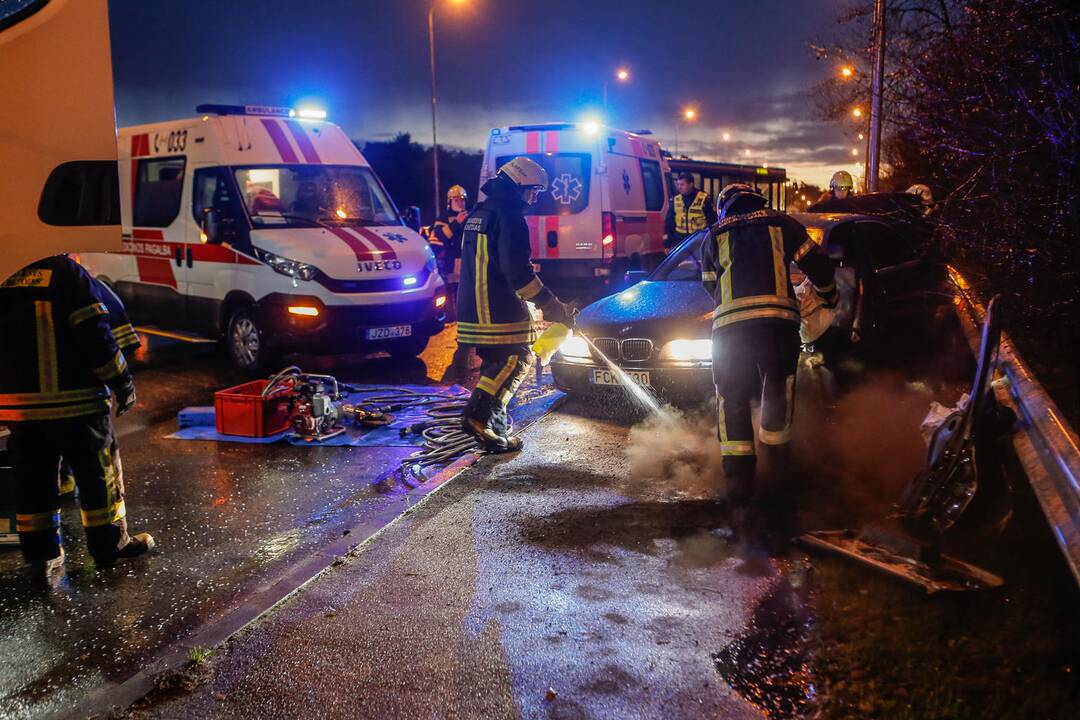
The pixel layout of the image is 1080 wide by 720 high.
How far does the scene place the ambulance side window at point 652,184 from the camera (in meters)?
14.0

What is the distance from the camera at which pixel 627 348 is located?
6645mm

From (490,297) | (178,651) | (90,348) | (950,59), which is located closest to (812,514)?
(490,297)

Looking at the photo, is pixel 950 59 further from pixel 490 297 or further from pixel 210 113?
pixel 210 113

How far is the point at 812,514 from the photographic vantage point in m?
4.53

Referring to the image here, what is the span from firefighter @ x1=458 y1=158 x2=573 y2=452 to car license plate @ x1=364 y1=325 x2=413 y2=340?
3242 mm

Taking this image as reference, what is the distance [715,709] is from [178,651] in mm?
2029

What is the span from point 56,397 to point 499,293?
2.78 metres

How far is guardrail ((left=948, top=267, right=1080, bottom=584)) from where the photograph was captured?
10.3 feet

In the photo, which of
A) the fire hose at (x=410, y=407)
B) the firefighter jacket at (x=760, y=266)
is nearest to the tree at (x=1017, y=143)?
the firefighter jacket at (x=760, y=266)

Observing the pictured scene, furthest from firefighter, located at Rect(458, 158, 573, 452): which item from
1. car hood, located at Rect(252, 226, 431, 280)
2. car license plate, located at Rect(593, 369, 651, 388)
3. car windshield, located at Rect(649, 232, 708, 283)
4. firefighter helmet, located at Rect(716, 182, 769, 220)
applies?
car hood, located at Rect(252, 226, 431, 280)

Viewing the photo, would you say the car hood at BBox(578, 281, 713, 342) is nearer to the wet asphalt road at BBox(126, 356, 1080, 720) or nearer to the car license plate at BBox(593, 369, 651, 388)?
the car license plate at BBox(593, 369, 651, 388)

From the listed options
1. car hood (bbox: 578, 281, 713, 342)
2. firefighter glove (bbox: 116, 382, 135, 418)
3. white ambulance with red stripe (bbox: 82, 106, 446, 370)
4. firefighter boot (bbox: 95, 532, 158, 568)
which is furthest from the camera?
white ambulance with red stripe (bbox: 82, 106, 446, 370)

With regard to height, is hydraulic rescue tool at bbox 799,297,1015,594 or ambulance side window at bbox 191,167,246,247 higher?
ambulance side window at bbox 191,167,246,247

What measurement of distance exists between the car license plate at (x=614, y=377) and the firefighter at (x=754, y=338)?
1.88m
